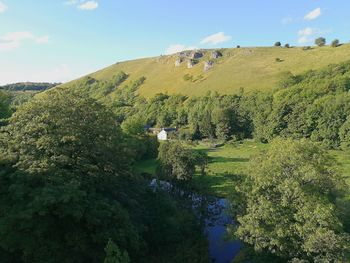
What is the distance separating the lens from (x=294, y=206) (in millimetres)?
23875

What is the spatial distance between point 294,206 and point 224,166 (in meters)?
44.5

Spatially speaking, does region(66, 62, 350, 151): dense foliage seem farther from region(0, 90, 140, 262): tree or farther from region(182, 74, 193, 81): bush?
region(0, 90, 140, 262): tree

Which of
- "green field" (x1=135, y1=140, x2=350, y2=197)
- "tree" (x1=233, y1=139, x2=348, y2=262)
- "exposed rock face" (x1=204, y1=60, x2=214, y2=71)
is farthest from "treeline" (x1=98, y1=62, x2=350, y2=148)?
"tree" (x1=233, y1=139, x2=348, y2=262)

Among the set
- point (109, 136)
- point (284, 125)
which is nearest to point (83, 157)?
point (109, 136)

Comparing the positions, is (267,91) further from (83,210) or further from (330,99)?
(83,210)

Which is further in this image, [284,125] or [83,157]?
[284,125]

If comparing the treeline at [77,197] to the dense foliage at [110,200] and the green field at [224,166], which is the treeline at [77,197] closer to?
the dense foliage at [110,200]

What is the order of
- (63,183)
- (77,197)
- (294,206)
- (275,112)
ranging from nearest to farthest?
(77,197) → (63,183) → (294,206) → (275,112)

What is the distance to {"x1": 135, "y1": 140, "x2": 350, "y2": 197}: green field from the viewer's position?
175 feet

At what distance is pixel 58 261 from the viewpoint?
21906 mm

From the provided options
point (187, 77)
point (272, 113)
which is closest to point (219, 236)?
point (272, 113)

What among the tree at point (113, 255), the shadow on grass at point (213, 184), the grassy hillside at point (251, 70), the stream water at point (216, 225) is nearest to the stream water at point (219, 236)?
the stream water at point (216, 225)

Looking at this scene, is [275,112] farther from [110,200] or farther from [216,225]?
[110,200]

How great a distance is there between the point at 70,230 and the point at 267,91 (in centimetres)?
12280
